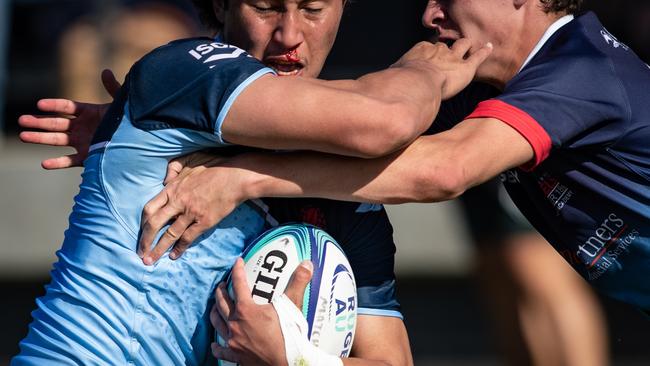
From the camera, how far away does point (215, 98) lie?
2975 millimetres

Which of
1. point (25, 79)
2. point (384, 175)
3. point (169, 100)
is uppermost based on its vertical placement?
point (169, 100)

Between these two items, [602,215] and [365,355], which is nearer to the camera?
[365,355]

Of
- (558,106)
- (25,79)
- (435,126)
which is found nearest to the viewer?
(558,106)

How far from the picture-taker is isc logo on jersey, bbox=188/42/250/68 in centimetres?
305

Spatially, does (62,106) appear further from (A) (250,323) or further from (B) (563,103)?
(B) (563,103)

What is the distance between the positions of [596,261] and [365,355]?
0.91 meters

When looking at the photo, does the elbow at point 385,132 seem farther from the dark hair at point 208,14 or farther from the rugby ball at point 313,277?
the dark hair at point 208,14

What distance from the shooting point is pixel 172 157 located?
310 centimetres

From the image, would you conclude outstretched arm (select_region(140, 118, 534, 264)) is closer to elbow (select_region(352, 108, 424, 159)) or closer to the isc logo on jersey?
elbow (select_region(352, 108, 424, 159))

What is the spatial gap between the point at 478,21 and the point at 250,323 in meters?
1.33

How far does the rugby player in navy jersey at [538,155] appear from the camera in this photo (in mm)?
3123

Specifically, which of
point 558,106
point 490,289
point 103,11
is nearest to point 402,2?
point 103,11

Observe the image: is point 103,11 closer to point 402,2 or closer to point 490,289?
point 402,2

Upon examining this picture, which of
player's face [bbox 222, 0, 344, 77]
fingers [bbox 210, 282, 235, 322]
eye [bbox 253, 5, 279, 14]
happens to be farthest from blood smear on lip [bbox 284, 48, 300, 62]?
fingers [bbox 210, 282, 235, 322]
